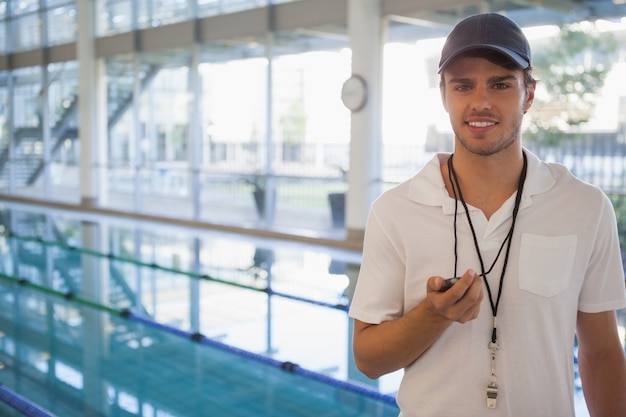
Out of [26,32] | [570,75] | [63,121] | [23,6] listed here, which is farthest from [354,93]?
[23,6]

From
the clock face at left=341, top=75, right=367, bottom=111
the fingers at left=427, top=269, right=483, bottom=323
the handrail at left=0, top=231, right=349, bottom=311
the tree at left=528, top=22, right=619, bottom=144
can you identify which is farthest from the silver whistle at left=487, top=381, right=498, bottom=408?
the clock face at left=341, top=75, right=367, bottom=111

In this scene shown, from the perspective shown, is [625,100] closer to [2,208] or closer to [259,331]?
[259,331]

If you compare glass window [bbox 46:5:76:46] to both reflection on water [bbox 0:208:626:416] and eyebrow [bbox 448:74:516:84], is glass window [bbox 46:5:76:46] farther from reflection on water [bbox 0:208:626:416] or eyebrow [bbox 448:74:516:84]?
eyebrow [bbox 448:74:516:84]

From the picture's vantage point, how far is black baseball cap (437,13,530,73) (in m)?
1.29

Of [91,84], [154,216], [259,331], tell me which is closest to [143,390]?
[259,331]

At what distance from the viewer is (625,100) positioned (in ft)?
25.1

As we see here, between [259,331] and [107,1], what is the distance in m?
11.3

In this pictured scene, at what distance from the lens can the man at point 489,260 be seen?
1.32 m

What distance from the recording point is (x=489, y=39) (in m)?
1.29

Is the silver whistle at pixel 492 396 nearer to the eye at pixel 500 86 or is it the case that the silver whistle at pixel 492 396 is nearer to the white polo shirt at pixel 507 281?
the white polo shirt at pixel 507 281

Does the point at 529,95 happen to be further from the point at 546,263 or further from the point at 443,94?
the point at 546,263

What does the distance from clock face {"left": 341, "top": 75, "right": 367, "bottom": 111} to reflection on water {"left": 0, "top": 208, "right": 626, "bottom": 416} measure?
2001mm

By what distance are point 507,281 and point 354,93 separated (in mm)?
7927

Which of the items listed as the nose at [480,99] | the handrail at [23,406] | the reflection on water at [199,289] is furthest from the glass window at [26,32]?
the nose at [480,99]
